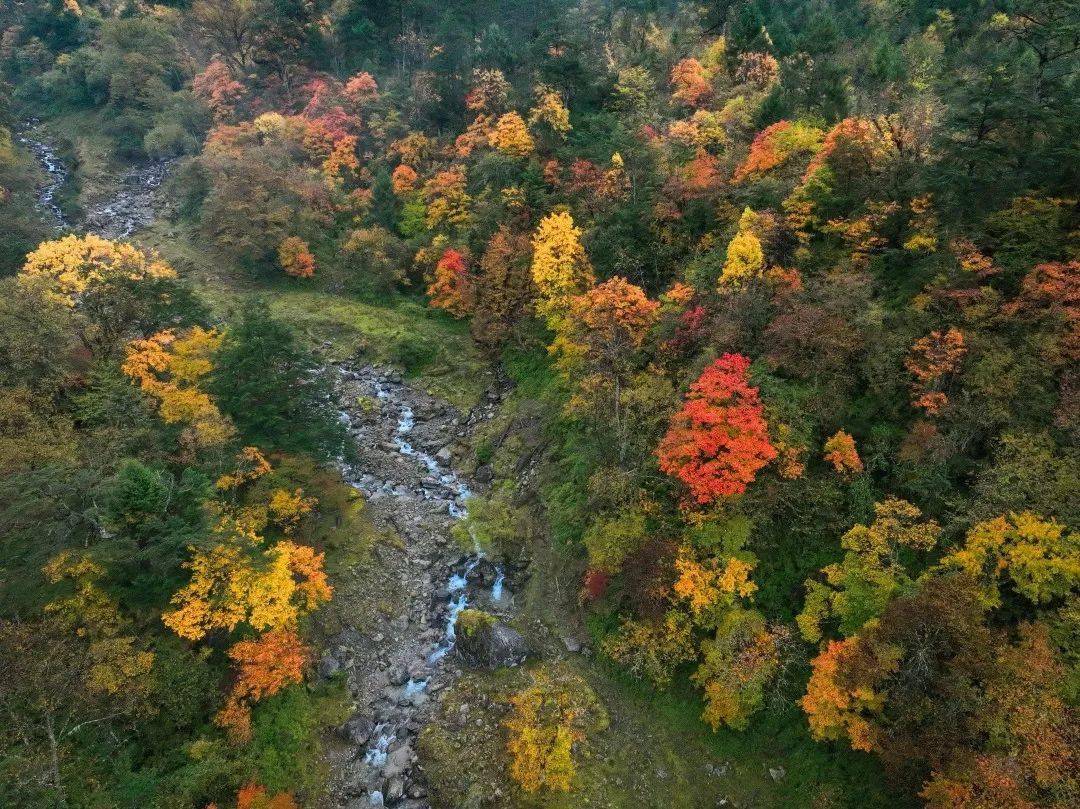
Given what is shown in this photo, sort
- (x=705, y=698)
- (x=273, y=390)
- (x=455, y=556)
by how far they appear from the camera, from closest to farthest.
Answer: (x=705, y=698)
(x=273, y=390)
(x=455, y=556)

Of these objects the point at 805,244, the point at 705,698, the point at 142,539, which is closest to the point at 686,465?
the point at 705,698

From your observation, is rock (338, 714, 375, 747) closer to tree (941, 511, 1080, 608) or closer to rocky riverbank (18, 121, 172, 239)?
tree (941, 511, 1080, 608)

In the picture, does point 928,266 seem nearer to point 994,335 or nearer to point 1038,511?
point 994,335

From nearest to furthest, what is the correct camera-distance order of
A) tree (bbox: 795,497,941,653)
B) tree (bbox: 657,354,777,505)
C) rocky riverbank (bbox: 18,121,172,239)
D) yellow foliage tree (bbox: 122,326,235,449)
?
tree (bbox: 795,497,941,653), tree (bbox: 657,354,777,505), yellow foliage tree (bbox: 122,326,235,449), rocky riverbank (bbox: 18,121,172,239)

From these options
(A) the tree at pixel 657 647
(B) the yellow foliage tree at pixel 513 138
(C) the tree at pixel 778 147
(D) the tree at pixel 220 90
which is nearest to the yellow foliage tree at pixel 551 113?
(B) the yellow foliage tree at pixel 513 138

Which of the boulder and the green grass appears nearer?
the boulder

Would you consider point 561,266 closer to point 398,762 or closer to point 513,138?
point 513,138

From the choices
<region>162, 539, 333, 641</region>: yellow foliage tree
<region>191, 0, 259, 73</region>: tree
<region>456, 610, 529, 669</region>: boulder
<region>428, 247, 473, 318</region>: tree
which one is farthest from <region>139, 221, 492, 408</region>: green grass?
<region>191, 0, 259, 73</region>: tree
